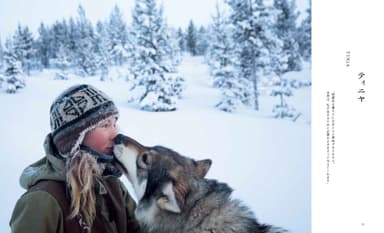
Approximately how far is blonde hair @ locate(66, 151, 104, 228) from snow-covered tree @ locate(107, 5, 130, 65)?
0.40 meters

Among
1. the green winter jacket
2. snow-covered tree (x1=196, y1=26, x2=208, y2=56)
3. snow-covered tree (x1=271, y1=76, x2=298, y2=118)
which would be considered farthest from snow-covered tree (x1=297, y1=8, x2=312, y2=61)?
the green winter jacket

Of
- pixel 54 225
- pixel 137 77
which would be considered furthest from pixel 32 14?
pixel 54 225

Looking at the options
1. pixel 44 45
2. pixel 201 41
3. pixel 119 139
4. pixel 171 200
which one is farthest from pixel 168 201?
pixel 44 45

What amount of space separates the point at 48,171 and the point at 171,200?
1.40 feet

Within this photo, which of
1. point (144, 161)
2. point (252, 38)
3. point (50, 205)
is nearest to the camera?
point (50, 205)

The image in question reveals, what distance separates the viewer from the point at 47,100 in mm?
1583

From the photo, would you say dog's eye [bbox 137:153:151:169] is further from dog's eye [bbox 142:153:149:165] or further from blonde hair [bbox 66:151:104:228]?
blonde hair [bbox 66:151:104:228]

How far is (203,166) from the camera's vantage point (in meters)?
1.58

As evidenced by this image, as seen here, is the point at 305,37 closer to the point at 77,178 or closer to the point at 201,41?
the point at 201,41

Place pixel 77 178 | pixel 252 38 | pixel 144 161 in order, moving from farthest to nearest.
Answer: pixel 252 38, pixel 144 161, pixel 77 178

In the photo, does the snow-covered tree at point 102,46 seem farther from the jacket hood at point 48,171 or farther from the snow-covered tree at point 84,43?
the jacket hood at point 48,171

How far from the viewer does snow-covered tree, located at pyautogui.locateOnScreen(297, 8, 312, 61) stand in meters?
1.62

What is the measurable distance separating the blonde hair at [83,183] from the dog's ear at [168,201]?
230mm

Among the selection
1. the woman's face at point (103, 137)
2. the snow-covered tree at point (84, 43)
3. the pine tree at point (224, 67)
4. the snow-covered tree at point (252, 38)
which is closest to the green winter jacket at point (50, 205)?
the woman's face at point (103, 137)
